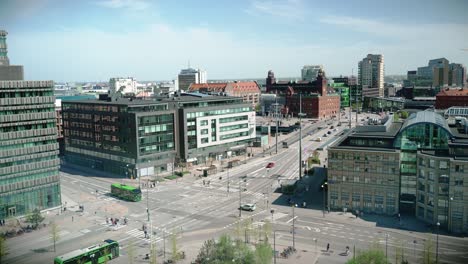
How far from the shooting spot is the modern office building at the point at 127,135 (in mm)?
112250

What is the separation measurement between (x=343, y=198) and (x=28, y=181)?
6256cm

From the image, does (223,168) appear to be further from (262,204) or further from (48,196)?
(48,196)

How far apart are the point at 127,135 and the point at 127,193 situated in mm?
25256

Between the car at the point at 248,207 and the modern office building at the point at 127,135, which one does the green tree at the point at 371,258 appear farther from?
the modern office building at the point at 127,135

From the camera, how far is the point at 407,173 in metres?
77.0

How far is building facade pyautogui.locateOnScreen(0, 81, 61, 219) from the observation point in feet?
259

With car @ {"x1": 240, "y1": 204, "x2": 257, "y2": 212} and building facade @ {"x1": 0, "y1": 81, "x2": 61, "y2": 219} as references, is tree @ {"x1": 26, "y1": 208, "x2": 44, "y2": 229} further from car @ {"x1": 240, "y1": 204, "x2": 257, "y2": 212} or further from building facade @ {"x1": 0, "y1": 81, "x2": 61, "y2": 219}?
car @ {"x1": 240, "y1": 204, "x2": 257, "y2": 212}

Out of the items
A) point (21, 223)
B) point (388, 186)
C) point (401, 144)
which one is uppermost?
point (401, 144)

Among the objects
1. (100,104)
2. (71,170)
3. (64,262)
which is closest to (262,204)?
(64,262)

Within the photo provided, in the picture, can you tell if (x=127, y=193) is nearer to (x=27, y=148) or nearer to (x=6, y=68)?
(x=27, y=148)

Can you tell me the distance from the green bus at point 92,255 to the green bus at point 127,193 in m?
29.2

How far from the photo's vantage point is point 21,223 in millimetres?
78812

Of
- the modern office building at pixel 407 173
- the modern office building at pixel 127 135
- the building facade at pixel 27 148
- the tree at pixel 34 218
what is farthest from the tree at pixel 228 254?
the modern office building at pixel 127 135

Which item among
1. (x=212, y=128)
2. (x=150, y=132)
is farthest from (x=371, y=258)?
(x=212, y=128)
